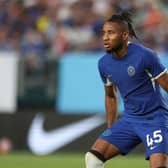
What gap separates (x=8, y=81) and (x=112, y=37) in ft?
21.6

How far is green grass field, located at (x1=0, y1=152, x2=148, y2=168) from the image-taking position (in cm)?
1148

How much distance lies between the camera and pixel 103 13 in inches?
587

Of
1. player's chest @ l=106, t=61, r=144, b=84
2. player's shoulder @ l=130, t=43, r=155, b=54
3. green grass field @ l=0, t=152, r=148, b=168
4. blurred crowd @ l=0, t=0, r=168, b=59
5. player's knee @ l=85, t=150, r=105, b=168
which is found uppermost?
blurred crowd @ l=0, t=0, r=168, b=59

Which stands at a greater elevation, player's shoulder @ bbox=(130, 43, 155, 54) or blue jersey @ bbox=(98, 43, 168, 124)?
player's shoulder @ bbox=(130, 43, 155, 54)

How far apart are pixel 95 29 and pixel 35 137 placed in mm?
2514

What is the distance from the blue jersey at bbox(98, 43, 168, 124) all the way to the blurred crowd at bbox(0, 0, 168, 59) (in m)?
6.39

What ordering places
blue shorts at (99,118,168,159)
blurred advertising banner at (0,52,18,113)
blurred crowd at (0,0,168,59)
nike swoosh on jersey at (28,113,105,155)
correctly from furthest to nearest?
blurred crowd at (0,0,168,59), blurred advertising banner at (0,52,18,113), nike swoosh on jersey at (28,113,105,155), blue shorts at (99,118,168,159)

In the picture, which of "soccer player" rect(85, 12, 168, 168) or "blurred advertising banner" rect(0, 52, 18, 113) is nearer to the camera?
"soccer player" rect(85, 12, 168, 168)

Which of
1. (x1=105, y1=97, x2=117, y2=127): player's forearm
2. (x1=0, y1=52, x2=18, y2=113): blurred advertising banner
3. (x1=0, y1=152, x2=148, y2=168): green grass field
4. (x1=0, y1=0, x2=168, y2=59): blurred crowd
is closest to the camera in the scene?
(x1=105, y1=97, x2=117, y2=127): player's forearm

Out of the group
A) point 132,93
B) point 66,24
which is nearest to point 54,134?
point 66,24

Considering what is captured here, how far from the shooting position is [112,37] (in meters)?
7.43

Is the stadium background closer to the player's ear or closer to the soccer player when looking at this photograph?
the soccer player

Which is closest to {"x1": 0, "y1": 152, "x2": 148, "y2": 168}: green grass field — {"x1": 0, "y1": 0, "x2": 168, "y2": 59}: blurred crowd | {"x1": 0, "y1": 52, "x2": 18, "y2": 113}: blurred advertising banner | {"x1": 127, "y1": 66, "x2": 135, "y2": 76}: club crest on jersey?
{"x1": 0, "y1": 52, "x2": 18, "y2": 113}: blurred advertising banner

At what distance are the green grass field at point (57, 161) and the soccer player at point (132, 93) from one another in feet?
11.9
